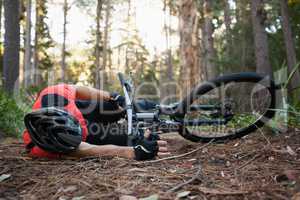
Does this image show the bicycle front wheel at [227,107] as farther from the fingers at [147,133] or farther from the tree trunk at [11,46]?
the tree trunk at [11,46]

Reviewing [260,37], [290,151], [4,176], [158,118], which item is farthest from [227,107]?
[260,37]

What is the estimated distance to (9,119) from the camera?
5.03m

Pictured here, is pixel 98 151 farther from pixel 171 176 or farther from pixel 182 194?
pixel 182 194

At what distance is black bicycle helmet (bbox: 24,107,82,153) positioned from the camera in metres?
2.59

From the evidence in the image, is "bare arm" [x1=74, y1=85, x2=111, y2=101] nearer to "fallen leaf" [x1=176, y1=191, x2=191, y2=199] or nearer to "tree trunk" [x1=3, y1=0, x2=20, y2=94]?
"fallen leaf" [x1=176, y1=191, x2=191, y2=199]

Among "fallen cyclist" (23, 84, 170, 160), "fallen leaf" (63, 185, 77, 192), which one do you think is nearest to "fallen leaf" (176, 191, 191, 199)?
"fallen leaf" (63, 185, 77, 192)

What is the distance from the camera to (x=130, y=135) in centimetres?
293

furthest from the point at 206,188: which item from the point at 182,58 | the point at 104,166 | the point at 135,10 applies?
the point at 135,10

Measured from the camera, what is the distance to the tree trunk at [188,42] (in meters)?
8.30

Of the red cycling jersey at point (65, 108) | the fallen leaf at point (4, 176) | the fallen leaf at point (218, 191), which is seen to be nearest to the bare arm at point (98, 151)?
the red cycling jersey at point (65, 108)

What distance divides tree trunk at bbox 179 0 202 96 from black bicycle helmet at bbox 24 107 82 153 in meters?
5.83

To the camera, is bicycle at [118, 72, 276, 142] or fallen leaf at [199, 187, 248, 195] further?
bicycle at [118, 72, 276, 142]

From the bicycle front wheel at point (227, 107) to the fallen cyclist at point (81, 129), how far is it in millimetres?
446

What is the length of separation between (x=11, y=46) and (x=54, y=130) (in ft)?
21.8
